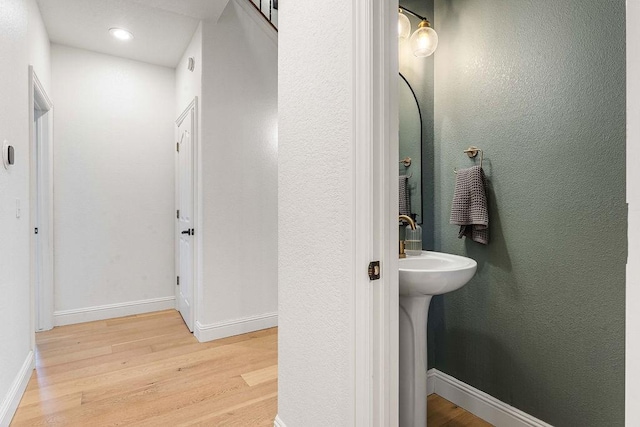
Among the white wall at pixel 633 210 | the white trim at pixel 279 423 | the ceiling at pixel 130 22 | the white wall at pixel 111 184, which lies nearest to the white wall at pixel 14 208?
the ceiling at pixel 130 22

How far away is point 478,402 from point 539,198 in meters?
1.09

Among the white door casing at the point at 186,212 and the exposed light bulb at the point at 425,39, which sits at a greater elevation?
the exposed light bulb at the point at 425,39

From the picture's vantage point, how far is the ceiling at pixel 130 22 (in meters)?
2.54

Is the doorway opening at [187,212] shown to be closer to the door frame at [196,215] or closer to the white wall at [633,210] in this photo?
the door frame at [196,215]

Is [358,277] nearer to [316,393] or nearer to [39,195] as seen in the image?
[316,393]

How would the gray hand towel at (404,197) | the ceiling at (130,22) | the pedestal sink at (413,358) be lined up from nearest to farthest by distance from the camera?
the pedestal sink at (413,358) < the gray hand towel at (404,197) < the ceiling at (130,22)

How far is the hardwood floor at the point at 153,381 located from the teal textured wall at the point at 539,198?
17.6 inches

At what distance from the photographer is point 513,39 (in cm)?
169

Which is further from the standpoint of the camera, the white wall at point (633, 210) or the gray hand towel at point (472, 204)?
the gray hand towel at point (472, 204)

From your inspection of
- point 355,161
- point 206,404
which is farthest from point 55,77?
point 355,161

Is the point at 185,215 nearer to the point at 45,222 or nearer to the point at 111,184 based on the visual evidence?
the point at 111,184

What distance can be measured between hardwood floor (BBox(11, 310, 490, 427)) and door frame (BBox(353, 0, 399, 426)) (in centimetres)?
97

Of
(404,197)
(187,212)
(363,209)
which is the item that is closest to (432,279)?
(363,209)

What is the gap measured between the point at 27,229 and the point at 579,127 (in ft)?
10.2
